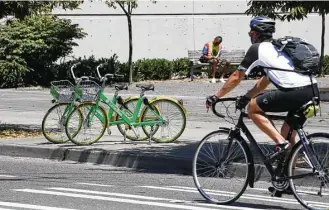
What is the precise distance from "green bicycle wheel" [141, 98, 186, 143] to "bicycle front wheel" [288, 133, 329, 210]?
520 centimetres

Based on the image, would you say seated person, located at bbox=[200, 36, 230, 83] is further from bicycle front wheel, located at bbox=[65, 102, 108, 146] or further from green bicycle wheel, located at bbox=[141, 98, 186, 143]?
bicycle front wheel, located at bbox=[65, 102, 108, 146]

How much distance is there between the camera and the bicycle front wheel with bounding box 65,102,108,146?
41.2 ft

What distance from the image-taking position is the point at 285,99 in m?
7.64

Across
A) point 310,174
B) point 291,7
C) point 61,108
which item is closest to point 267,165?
point 310,174

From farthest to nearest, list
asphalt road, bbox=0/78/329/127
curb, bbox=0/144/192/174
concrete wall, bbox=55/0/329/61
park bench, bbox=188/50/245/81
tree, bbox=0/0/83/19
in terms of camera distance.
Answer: concrete wall, bbox=55/0/329/61 → park bench, bbox=188/50/245/81 → asphalt road, bbox=0/78/329/127 → tree, bbox=0/0/83/19 → curb, bbox=0/144/192/174

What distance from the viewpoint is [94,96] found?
1271 cm

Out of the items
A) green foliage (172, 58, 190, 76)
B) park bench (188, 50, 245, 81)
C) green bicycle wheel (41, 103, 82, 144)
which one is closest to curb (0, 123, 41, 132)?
green bicycle wheel (41, 103, 82, 144)

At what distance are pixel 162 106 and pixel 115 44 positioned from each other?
1824cm

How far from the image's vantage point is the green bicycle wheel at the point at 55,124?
1278 cm

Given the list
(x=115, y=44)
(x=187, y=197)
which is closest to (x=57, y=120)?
(x=187, y=197)

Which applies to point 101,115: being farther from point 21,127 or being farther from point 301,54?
point 301,54

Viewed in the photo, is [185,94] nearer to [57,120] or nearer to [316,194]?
[57,120]

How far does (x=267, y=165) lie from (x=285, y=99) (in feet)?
2.22

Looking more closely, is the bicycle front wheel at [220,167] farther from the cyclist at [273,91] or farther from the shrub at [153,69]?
the shrub at [153,69]
